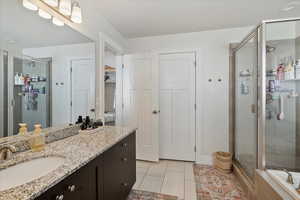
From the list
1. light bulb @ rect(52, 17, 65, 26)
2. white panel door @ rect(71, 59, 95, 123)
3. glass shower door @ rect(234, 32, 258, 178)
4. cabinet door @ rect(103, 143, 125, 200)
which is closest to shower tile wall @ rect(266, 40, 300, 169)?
glass shower door @ rect(234, 32, 258, 178)

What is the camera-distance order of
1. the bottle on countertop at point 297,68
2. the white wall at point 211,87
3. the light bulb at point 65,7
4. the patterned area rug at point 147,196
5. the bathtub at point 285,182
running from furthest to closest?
the white wall at point 211,87, the bottle on countertop at point 297,68, the patterned area rug at point 147,196, the light bulb at point 65,7, the bathtub at point 285,182

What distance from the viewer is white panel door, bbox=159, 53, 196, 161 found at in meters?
2.89

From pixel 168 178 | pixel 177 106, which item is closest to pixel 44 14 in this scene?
pixel 177 106

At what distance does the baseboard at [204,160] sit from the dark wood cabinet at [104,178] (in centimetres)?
148

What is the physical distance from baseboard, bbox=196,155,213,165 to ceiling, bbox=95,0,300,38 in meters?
2.32

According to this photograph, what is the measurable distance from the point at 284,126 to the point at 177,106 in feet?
5.59

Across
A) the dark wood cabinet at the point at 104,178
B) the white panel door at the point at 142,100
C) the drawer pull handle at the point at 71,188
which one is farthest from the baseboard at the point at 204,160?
the drawer pull handle at the point at 71,188

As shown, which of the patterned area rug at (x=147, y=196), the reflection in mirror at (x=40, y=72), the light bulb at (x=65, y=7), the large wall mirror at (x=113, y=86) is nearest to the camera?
the reflection in mirror at (x=40, y=72)

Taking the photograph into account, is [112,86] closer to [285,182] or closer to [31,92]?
[31,92]

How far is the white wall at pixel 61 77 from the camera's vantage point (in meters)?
1.50

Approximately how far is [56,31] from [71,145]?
1114 millimetres

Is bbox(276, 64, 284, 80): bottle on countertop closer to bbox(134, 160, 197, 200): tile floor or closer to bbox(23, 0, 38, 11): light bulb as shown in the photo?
bbox(134, 160, 197, 200): tile floor

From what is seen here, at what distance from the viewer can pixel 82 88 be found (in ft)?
6.18

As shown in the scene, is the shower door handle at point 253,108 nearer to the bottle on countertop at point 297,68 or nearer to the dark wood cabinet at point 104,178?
the bottle on countertop at point 297,68
